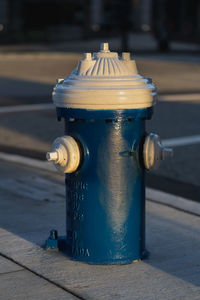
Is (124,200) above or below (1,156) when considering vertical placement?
above

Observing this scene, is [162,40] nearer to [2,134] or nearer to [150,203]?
[2,134]

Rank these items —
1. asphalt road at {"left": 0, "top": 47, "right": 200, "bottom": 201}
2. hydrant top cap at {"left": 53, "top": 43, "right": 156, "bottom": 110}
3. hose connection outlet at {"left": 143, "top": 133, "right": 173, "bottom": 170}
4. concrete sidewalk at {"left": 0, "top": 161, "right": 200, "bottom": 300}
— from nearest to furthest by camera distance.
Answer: concrete sidewalk at {"left": 0, "top": 161, "right": 200, "bottom": 300}, hydrant top cap at {"left": 53, "top": 43, "right": 156, "bottom": 110}, hose connection outlet at {"left": 143, "top": 133, "right": 173, "bottom": 170}, asphalt road at {"left": 0, "top": 47, "right": 200, "bottom": 201}

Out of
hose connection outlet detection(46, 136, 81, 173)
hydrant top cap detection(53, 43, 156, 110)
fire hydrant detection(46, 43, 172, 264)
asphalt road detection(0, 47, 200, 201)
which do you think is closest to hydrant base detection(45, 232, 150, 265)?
fire hydrant detection(46, 43, 172, 264)

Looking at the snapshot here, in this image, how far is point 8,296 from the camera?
4.64m

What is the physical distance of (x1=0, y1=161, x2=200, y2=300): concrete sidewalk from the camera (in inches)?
186

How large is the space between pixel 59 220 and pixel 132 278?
1.62 metres

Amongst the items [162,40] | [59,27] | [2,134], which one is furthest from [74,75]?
[59,27]

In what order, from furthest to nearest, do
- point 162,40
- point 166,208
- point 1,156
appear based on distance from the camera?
point 162,40, point 1,156, point 166,208

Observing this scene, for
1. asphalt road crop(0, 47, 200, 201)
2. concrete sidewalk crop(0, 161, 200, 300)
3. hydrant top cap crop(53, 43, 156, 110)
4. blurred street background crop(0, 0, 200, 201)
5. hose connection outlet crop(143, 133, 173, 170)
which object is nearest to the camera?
concrete sidewalk crop(0, 161, 200, 300)

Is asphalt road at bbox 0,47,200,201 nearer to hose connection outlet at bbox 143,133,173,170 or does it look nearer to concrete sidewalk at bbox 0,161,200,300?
concrete sidewalk at bbox 0,161,200,300

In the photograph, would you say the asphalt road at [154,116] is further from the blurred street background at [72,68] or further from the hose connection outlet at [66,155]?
the hose connection outlet at [66,155]

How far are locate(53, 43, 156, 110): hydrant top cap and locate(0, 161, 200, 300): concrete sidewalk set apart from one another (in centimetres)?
113

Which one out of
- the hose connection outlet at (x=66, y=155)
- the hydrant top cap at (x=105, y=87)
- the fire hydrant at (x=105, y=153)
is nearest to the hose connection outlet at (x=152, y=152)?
the fire hydrant at (x=105, y=153)

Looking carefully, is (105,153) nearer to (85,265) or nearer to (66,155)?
(66,155)
